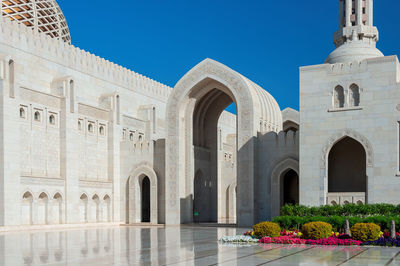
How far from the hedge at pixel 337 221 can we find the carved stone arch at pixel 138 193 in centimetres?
1233

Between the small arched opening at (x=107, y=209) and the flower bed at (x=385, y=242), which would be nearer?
the flower bed at (x=385, y=242)

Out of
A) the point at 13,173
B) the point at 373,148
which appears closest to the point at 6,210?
the point at 13,173

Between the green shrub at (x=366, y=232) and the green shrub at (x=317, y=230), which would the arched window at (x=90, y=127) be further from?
the green shrub at (x=366, y=232)

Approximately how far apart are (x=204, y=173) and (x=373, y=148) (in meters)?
11.2

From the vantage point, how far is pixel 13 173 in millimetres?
23531

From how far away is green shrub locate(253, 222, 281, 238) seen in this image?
1667 centimetres

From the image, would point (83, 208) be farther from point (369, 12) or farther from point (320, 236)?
point (369, 12)

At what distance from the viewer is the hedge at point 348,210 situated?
19.6 metres

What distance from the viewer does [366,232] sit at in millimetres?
15484

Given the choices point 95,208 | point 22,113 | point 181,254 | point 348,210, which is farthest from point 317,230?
point 95,208

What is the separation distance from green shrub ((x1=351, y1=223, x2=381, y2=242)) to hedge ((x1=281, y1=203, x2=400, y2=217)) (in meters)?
3.89

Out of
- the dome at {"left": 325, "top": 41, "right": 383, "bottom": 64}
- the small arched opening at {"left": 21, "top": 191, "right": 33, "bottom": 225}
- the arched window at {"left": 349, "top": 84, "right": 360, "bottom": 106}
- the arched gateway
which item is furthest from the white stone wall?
the small arched opening at {"left": 21, "top": 191, "right": 33, "bottom": 225}

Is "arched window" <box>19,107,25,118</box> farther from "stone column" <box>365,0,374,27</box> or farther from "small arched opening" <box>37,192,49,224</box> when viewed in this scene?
"stone column" <box>365,0,374,27</box>

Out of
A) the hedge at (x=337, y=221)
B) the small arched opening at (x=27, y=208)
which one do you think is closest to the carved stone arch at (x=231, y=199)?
the small arched opening at (x=27, y=208)
